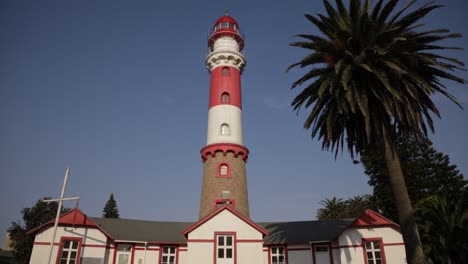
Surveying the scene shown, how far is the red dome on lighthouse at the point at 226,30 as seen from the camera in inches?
1459

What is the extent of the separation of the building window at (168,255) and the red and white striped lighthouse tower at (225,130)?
361 centimetres

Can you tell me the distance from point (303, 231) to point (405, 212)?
43.4 feet

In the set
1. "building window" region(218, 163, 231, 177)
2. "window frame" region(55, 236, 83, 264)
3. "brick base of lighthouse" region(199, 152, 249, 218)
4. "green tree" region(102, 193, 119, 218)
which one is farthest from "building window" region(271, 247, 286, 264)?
"green tree" region(102, 193, 119, 218)

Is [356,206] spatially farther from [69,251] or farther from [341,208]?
[69,251]

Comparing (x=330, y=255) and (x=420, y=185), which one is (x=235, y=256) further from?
(x=420, y=185)

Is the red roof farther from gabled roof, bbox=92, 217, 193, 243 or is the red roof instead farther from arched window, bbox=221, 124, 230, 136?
gabled roof, bbox=92, 217, 193, 243

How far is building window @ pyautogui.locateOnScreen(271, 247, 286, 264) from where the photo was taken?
1090 inches

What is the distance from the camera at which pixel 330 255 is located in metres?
26.3

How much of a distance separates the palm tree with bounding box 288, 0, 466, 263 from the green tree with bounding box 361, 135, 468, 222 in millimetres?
27217

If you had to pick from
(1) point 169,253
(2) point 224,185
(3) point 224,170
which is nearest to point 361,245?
(2) point 224,185

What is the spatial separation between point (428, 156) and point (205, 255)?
1614 inches

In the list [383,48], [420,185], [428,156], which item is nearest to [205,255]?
[383,48]

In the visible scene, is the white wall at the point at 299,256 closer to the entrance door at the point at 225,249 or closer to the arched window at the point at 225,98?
the entrance door at the point at 225,249

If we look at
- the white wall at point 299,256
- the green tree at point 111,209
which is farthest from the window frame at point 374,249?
the green tree at point 111,209
